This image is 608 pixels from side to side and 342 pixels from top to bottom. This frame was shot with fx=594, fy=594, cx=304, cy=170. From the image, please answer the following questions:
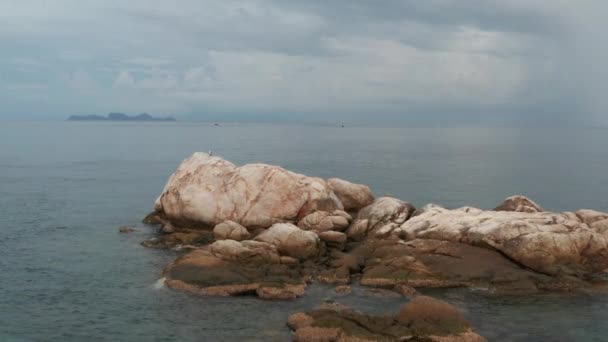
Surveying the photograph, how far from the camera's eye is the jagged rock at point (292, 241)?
37.8 metres

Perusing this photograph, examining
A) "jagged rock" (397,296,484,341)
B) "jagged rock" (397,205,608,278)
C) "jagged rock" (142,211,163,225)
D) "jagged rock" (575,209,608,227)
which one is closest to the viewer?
"jagged rock" (397,296,484,341)

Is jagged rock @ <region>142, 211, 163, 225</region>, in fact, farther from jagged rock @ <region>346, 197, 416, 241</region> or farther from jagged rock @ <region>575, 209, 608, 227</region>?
jagged rock @ <region>575, 209, 608, 227</region>

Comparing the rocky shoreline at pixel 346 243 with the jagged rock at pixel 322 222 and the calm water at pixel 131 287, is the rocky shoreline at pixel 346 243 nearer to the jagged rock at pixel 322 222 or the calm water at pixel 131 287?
the jagged rock at pixel 322 222

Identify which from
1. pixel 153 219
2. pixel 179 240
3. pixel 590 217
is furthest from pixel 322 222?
pixel 590 217

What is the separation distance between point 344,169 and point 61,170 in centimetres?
4489

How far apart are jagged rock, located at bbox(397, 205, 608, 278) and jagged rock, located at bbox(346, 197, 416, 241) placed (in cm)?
260

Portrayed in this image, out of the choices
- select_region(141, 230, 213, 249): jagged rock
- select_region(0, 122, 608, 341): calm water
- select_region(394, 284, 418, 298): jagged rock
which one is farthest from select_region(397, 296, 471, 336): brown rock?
select_region(141, 230, 213, 249): jagged rock

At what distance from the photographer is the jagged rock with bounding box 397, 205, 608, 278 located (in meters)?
34.7

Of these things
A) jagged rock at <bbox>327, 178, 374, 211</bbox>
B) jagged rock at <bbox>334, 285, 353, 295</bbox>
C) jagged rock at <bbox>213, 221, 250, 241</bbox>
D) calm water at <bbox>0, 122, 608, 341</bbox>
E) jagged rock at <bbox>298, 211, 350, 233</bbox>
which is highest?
jagged rock at <bbox>327, 178, 374, 211</bbox>

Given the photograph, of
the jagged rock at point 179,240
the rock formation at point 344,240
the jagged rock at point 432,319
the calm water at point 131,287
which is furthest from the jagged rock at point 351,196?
the jagged rock at point 432,319

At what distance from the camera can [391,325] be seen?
84.0 ft

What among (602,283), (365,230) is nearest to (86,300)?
(365,230)

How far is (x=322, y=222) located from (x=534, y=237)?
14243mm

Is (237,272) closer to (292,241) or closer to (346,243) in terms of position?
(292,241)
